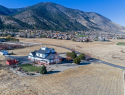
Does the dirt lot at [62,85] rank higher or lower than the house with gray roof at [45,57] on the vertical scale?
lower

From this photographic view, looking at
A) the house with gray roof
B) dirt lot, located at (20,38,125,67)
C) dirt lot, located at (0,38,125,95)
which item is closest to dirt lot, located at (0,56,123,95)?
dirt lot, located at (0,38,125,95)

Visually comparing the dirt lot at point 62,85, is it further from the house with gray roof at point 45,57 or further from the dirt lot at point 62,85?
the house with gray roof at point 45,57

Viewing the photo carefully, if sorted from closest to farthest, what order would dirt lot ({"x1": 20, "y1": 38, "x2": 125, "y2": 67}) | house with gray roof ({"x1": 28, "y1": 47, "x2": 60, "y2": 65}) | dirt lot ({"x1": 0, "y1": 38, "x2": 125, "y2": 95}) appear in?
dirt lot ({"x1": 0, "y1": 38, "x2": 125, "y2": 95}) < house with gray roof ({"x1": 28, "y1": 47, "x2": 60, "y2": 65}) < dirt lot ({"x1": 20, "y1": 38, "x2": 125, "y2": 67})

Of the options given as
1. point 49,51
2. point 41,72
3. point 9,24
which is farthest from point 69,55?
point 9,24

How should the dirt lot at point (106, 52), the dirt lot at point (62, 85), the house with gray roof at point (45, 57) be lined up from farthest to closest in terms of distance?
the dirt lot at point (106, 52) < the house with gray roof at point (45, 57) < the dirt lot at point (62, 85)

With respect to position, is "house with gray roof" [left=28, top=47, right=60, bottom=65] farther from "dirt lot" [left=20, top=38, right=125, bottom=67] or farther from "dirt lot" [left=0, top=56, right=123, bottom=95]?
"dirt lot" [left=20, top=38, right=125, bottom=67]

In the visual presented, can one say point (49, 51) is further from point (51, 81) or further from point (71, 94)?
point (71, 94)

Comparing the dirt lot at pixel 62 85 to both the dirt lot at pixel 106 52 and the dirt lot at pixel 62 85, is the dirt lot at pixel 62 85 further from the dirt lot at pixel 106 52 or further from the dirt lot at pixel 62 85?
the dirt lot at pixel 106 52

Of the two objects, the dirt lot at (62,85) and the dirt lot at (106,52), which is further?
the dirt lot at (106,52)

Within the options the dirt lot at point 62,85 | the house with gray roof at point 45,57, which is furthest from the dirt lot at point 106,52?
the house with gray roof at point 45,57

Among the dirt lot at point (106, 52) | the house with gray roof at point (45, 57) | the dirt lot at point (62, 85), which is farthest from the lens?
the dirt lot at point (106, 52)

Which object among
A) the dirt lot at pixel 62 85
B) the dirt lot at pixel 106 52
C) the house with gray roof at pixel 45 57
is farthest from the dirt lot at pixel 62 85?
the dirt lot at pixel 106 52
